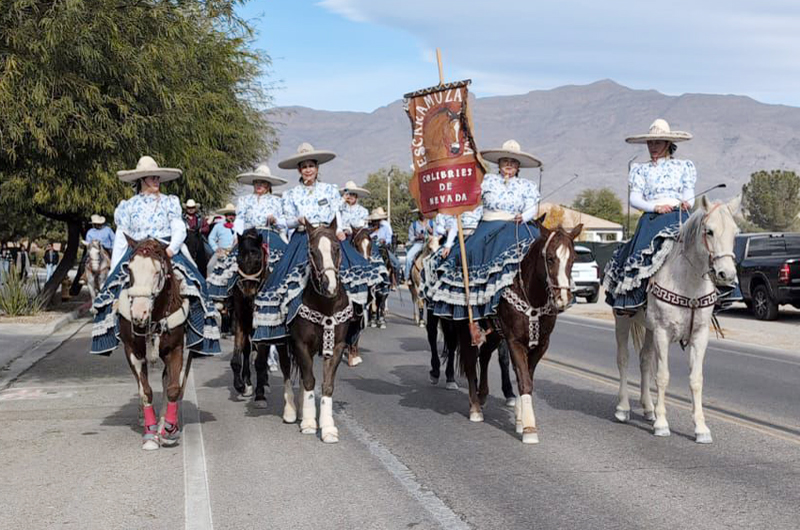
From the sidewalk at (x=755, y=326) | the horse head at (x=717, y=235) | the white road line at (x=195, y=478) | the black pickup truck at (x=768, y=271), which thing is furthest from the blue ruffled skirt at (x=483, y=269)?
the black pickup truck at (x=768, y=271)

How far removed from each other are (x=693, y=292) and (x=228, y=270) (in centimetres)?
575

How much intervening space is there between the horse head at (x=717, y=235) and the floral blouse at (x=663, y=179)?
2.76 ft

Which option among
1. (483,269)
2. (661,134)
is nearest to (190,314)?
(483,269)

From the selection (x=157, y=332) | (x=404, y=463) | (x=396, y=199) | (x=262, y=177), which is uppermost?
(x=396, y=199)

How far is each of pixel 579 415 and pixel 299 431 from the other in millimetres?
3040

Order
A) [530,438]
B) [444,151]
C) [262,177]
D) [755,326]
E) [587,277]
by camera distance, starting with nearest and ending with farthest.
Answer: [530,438]
[444,151]
[262,177]
[755,326]
[587,277]

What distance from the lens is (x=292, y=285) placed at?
33.1 ft

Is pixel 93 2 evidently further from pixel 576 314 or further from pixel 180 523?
pixel 576 314

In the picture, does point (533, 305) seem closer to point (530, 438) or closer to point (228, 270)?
point (530, 438)

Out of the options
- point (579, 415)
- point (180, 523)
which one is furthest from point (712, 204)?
point (180, 523)

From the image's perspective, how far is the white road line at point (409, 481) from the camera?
6.78 metres

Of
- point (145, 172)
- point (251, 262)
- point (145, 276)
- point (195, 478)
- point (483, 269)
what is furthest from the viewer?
point (251, 262)

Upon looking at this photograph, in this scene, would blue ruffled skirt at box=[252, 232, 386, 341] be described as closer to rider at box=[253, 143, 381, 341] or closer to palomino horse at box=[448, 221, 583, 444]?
rider at box=[253, 143, 381, 341]

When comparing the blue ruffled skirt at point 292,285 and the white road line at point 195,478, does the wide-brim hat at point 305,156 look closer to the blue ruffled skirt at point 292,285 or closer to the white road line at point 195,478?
the blue ruffled skirt at point 292,285
